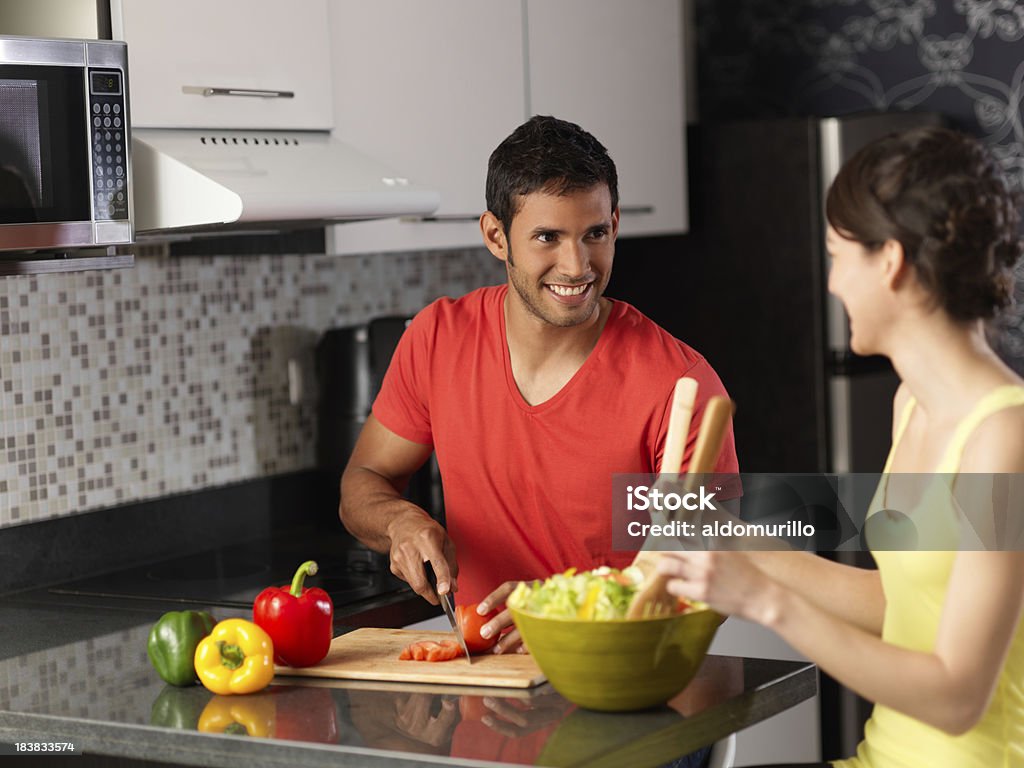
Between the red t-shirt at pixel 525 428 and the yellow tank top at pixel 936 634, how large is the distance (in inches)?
22.9

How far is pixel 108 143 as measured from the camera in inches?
83.1

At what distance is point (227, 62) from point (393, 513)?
30.1 inches

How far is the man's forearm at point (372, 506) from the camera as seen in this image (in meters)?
2.18

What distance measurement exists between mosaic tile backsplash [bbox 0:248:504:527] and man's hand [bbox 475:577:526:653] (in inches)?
40.5

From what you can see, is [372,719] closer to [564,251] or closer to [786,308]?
[564,251]

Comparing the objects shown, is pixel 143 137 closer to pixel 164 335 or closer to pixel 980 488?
pixel 164 335

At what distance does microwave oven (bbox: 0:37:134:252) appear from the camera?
6.66 ft

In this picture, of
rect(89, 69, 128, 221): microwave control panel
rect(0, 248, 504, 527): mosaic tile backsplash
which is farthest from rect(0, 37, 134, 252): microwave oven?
rect(0, 248, 504, 527): mosaic tile backsplash

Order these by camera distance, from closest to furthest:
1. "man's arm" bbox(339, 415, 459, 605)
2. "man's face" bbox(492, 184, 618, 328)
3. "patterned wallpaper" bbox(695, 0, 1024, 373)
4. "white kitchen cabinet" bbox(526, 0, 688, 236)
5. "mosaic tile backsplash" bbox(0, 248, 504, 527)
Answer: "man's arm" bbox(339, 415, 459, 605) < "man's face" bbox(492, 184, 618, 328) < "mosaic tile backsplash" bbox(0, 248, 504, 527) < "white kitchen cabinet" bbox(526, 0, 688, 236) < "patterned wallpaper" bbox(695, 0, 1024, 373)

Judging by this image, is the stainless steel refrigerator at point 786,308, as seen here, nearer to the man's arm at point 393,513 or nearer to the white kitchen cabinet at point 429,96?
the white kitchen cabinet at point 429,96

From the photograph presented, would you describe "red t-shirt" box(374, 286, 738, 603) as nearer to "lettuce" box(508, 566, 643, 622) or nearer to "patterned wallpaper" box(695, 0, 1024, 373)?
"lettuce" box(508, 566, 643, 622)

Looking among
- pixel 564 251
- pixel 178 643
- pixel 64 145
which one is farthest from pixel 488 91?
pixel 178 643

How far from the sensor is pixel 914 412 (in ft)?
5.16

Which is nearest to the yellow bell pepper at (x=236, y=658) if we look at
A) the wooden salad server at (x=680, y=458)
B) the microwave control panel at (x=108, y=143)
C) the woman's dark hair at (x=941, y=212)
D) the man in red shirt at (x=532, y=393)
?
the man in red shirt at (x=532, y=393)
